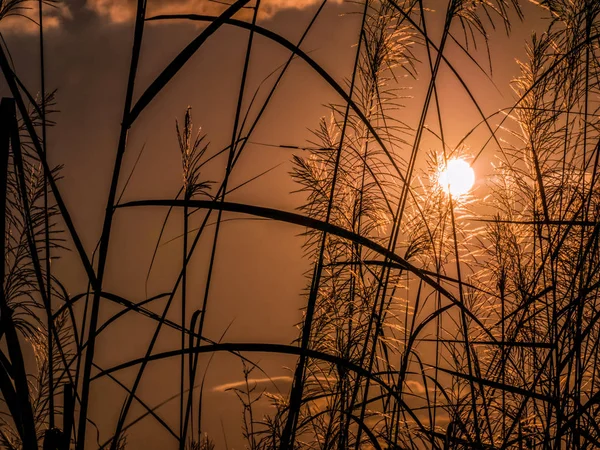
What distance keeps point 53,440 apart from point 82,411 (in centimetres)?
6

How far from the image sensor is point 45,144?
2.68 ft

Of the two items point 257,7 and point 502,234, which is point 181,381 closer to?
point 257,7

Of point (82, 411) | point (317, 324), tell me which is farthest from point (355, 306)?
point (82, 411)

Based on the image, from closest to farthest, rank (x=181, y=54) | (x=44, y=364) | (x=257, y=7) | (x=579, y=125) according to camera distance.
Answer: (x=181, y=54) < (x=257, y=7) < (x=579, y=125) < (x=44, y=364)

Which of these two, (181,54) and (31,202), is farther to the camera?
(31,202)

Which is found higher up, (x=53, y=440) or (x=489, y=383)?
(x=489, y=383)

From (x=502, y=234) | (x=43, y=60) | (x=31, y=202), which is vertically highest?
(x=502, y=234)

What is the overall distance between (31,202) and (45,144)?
1466mm

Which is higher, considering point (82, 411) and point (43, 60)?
point (43, 60)

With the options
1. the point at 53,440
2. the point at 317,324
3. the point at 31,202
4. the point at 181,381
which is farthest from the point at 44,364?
the point at 53,440

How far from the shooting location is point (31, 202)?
7.06 feet

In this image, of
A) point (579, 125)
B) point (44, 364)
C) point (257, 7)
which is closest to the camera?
point (257, 7)

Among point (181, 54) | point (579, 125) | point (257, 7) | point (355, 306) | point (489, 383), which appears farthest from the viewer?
point (355, 306)

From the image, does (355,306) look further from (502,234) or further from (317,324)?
(502,234)
